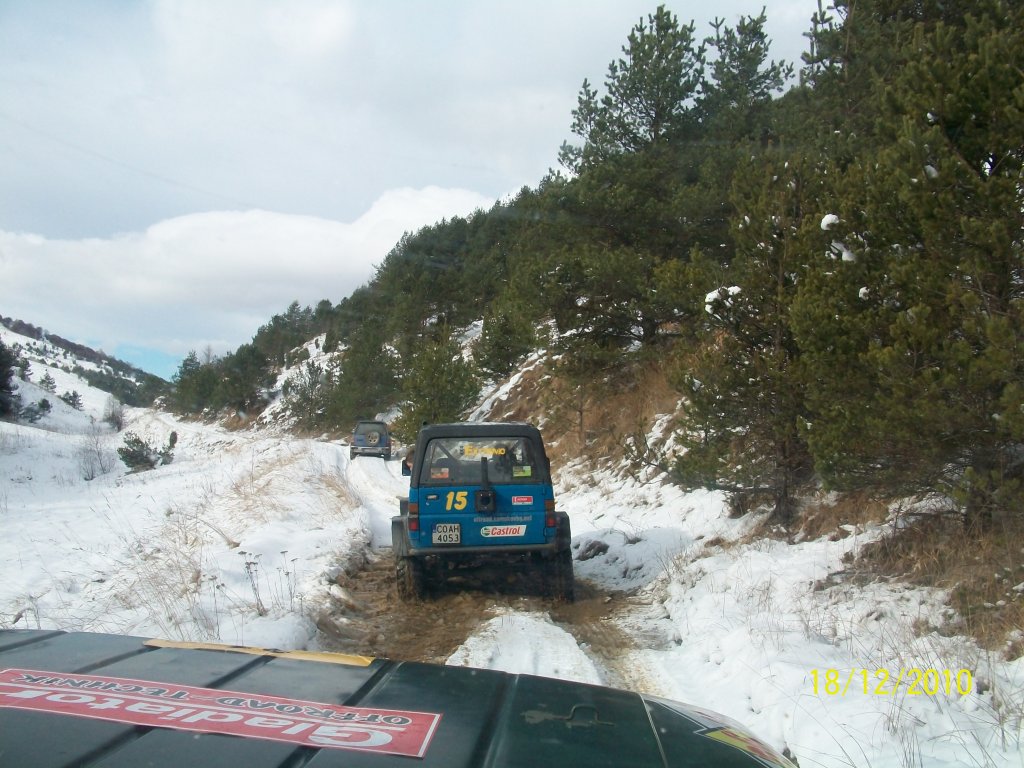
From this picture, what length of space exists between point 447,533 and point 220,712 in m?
6.20

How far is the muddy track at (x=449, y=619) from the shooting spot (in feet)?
20.7

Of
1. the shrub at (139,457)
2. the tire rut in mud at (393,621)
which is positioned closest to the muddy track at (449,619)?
the tire rut in mud at (393,621)

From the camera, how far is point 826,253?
7.58m

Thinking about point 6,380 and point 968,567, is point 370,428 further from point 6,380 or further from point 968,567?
point 968,567

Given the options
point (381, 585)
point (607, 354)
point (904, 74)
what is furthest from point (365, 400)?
point (904, 74)

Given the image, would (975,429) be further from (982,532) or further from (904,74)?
(904,74)

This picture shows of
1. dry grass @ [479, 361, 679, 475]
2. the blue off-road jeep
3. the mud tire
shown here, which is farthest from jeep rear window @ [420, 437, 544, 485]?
dry grass @ [479, 361, 679, 475]

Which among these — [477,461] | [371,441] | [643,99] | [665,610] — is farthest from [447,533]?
[371,441]

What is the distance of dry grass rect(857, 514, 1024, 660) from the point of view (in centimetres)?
490

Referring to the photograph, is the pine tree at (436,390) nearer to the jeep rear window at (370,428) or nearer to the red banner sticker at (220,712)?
the jeep rear window at (370,428)

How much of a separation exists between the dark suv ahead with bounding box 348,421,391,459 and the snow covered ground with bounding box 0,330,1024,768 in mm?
20316

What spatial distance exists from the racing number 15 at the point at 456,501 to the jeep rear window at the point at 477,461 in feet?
0.51

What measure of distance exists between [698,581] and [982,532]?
2.84 m

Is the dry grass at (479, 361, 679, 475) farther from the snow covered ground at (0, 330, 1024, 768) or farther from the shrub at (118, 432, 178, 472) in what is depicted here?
the shrub at (118, 432, 178, 472)
